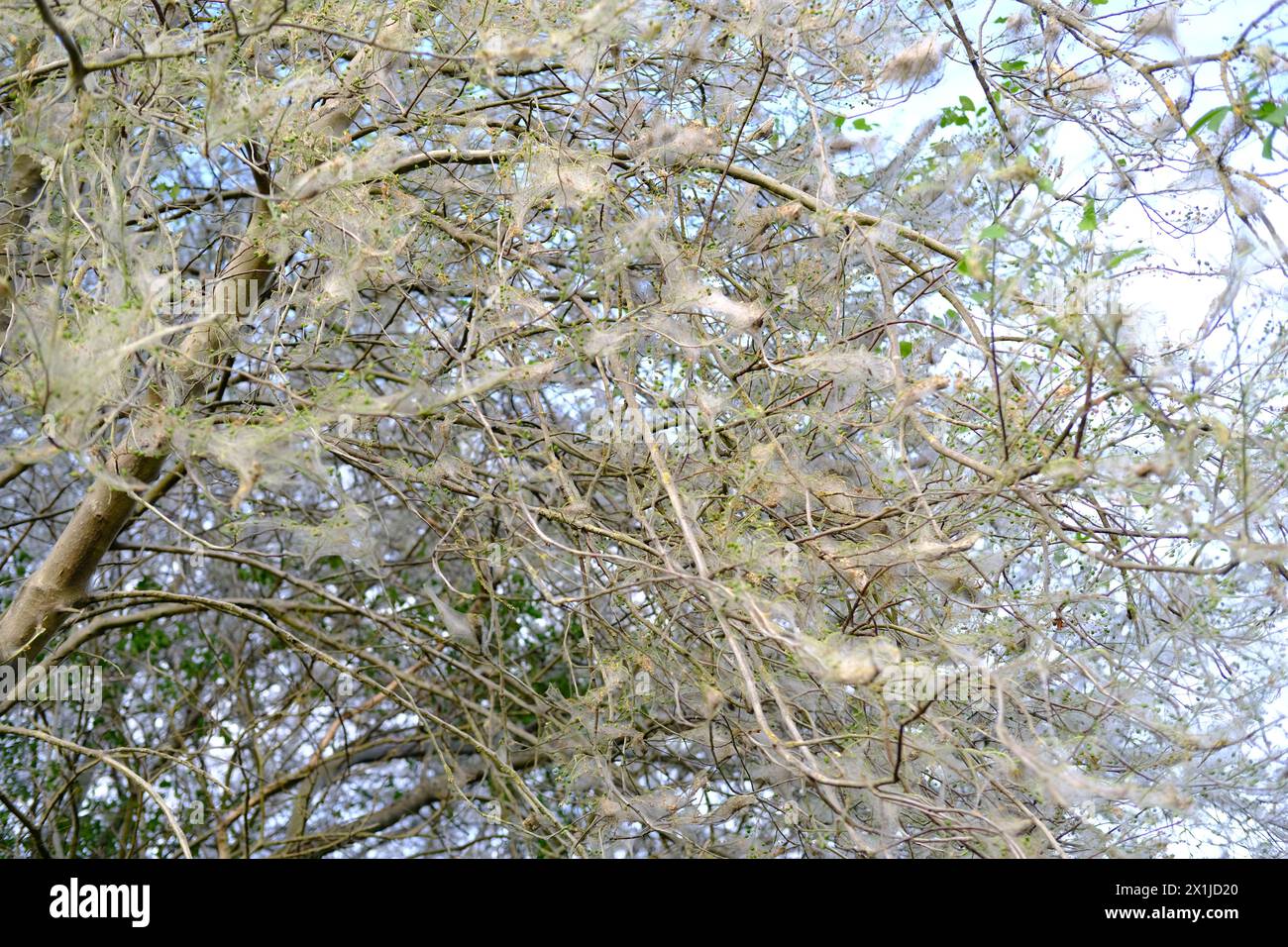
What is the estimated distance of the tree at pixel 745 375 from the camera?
2.25 m

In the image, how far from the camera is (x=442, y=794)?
5445 millimetres

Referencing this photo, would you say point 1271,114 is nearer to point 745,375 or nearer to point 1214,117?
point 1214,117

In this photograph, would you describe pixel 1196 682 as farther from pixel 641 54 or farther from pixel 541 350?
pixel 641 54

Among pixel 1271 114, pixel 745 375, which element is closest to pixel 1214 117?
pixel 1271 114

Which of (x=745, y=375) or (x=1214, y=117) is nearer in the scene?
(x=1214, y=117)

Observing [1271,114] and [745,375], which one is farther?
[745,375]

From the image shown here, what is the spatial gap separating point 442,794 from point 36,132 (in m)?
3.66

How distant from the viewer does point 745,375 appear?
2986 millimetres

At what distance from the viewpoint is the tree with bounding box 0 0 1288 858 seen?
A: 88.7 inches

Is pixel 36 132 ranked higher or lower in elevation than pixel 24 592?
higher
